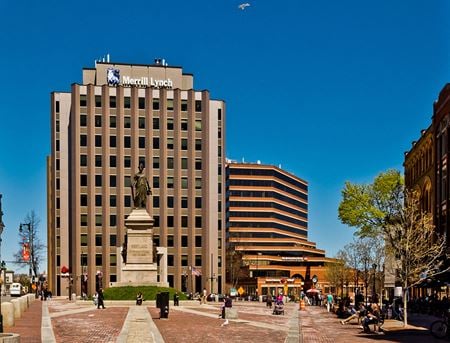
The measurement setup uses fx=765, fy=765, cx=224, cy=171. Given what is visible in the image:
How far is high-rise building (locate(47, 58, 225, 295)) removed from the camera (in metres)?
119

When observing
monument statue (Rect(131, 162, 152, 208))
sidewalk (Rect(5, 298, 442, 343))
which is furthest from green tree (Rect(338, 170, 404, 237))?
sidewalk (Rect(5, 298, 442, 343))

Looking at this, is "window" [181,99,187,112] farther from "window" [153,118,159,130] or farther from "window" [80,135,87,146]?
"window" [80,135,87,146]

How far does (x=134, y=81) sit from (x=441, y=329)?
101013 millimetres

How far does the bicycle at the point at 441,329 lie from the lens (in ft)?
97.5

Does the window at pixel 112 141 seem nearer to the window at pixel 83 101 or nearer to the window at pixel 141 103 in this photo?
the window at pixel 141 103

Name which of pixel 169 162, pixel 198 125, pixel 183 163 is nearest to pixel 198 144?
pixel 198 125

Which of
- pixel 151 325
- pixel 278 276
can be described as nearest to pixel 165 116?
pixel 278 276

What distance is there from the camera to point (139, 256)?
6041cm

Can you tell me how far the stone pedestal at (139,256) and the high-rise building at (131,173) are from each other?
190 feet

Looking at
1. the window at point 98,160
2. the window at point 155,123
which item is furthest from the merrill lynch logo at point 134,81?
the window at point 98,160

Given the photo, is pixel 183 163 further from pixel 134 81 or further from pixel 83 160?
pixel 134 81

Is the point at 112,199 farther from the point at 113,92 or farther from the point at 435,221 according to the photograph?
the point at 435,221

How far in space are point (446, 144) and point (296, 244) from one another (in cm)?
11053

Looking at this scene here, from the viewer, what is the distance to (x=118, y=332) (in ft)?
99.5
